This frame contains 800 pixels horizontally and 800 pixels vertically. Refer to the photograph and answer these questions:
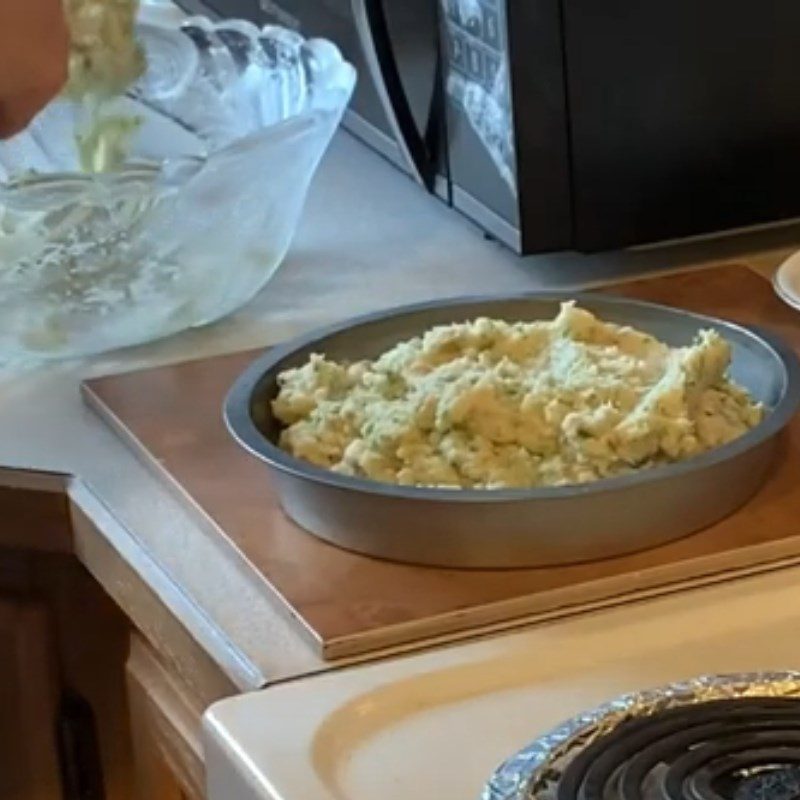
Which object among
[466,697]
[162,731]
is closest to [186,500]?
[162,731]

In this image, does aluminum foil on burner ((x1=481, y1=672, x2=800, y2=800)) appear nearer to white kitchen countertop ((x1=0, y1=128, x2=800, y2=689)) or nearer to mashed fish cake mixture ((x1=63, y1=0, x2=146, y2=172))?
white kitchen countertop ((x1=0, y1=128, x2=800, y2=689))

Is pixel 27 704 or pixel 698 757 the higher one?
pixel 698 757

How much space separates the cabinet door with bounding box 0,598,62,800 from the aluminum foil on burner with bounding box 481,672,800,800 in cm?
49

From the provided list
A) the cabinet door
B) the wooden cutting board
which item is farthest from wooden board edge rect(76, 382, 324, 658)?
the cabinet door

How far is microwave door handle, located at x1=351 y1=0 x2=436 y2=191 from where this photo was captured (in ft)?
4.37

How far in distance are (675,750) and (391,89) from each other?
70 cm

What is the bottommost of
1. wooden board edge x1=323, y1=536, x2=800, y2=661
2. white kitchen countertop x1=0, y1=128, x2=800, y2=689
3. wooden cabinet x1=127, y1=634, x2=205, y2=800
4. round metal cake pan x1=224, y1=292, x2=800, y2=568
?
wooden cabinet x1=127, y1=634, x2=205, y2=800

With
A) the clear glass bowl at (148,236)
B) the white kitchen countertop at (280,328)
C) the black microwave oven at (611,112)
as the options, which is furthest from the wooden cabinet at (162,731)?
the black microwave oven at (611,112)

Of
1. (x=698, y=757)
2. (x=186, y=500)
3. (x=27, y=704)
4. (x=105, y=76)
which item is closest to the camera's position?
(x=698, y=757)

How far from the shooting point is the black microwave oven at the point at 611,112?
3.90 ft

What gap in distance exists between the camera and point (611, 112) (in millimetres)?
1211

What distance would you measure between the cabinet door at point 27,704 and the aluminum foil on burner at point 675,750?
49cm

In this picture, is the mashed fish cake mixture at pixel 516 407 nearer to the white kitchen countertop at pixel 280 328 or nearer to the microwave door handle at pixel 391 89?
the white kitchen countertop at pixel 280 328

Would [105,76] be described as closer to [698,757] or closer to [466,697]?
[466,697]
